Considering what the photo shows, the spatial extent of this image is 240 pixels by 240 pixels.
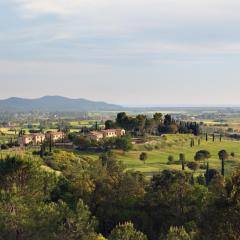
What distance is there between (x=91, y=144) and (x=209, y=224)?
101179 millimetres

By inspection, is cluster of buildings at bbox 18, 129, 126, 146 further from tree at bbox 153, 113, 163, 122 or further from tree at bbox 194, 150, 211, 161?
tree at bbox 194, 150, 211, 161

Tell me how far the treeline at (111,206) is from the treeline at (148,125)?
81.2m

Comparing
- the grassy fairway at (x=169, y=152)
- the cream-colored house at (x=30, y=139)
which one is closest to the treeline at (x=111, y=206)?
the grassy fairway at (x=169, y=152)

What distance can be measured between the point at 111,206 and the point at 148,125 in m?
101

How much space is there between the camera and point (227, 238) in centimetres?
2995

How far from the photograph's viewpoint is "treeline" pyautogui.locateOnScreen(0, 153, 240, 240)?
1273 inches

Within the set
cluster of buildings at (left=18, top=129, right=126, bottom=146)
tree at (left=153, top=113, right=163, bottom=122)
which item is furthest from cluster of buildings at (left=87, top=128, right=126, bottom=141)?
tree at (left=153, top=113, right=163, bottom=122)

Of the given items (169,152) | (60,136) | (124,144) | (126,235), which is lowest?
(169,152)

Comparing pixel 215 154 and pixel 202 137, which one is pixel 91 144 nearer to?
pixel 215 154

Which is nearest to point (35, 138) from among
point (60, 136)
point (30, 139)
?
point (30, 139)

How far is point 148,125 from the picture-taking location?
161 metres

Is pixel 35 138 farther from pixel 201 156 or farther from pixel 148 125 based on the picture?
pixel 201 156

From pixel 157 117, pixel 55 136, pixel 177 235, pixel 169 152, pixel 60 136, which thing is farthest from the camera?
pixel 55 136

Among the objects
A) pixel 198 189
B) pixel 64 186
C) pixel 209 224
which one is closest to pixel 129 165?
pixel 64 186
